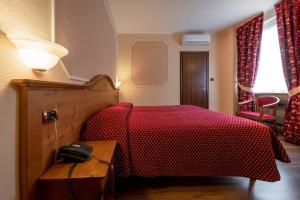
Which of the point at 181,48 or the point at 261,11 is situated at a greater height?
the point at 261,11

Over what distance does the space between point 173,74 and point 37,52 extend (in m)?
4.79

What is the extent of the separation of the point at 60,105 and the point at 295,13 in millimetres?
3824

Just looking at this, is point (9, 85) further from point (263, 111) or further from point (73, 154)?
point (263, 111)

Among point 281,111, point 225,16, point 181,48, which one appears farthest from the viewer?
point 181,48

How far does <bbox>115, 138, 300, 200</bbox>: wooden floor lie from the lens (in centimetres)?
165

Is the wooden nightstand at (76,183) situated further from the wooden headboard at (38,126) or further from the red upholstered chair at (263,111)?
the red upholstered chair at (263,111)

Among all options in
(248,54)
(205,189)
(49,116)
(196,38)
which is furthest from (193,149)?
(196,38)

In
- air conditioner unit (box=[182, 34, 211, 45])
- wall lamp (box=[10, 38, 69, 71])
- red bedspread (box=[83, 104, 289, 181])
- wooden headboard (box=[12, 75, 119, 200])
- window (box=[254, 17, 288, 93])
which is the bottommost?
red bedspread (box=[83, 104, 289, 181])

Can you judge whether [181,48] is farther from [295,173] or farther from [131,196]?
[131,196]

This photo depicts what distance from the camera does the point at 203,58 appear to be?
5512mm

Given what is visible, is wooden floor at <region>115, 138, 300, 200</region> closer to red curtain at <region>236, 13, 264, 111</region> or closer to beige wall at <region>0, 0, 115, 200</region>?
beige wall at <region>0, 0, 115, 200</region>

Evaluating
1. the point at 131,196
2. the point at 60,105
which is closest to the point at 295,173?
the point at 131,196

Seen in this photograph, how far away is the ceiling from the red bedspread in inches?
109

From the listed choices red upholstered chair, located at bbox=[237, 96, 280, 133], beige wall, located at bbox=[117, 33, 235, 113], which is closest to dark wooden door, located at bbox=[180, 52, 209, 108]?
beige wall, located at bbox=[117, 33, 235, 113]
